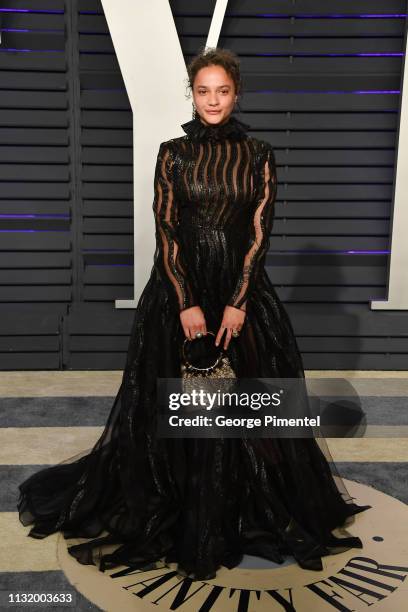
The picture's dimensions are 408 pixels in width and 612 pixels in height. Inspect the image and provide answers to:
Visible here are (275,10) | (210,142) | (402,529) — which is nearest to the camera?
(210,142)

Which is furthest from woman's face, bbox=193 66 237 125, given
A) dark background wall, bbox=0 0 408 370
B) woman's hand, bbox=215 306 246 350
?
dark background wall, bbox=0 0 408 370

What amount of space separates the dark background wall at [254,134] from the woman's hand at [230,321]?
2.27 metres

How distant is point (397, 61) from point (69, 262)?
2624mm

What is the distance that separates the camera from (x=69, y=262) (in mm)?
4438

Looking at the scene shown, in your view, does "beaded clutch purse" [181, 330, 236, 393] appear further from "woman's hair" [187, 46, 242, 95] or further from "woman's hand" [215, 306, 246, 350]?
"woman's hair" [187, 46, 242, 95]

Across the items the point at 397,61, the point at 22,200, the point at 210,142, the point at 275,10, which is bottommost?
the point at 22,200

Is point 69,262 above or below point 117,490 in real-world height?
above

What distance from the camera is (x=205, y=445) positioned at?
7.33 ft

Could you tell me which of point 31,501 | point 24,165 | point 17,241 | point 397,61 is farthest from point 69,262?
point 397,61

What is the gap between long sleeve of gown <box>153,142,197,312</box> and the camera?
223 centimetres

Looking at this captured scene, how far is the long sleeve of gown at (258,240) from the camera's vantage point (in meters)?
2.23

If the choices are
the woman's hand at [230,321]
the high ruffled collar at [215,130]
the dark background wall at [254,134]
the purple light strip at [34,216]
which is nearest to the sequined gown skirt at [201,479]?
the woman's hand at [230,321]

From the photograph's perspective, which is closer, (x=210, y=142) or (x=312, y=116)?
(x=210, y=142)

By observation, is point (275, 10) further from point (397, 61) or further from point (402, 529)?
point (402, 529)
